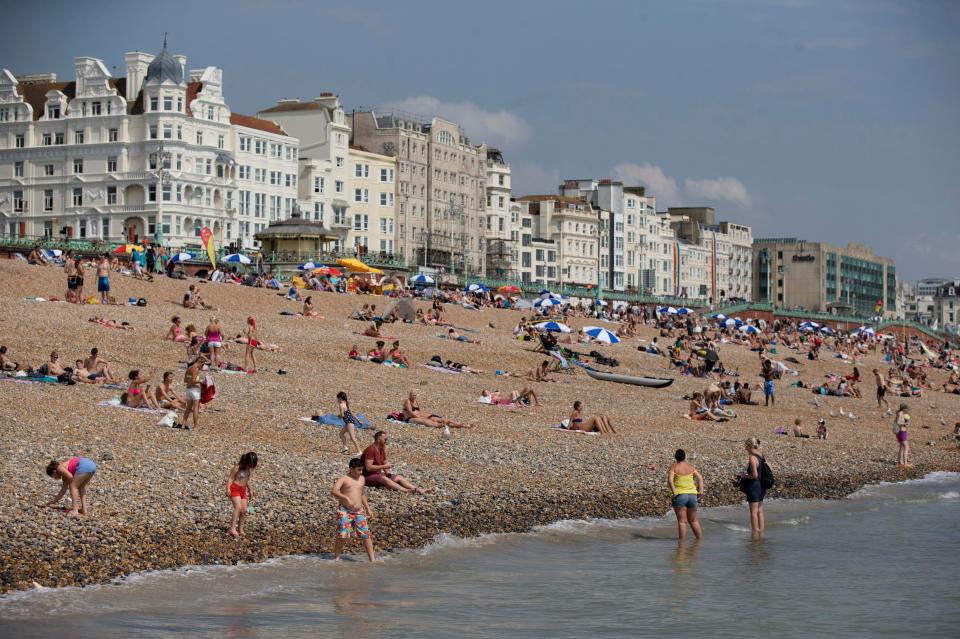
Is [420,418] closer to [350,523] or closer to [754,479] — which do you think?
[754,479]

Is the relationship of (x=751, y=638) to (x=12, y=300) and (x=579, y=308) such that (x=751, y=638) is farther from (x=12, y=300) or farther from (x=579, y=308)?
(x=579, y=308)

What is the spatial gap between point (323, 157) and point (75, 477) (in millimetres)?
69244

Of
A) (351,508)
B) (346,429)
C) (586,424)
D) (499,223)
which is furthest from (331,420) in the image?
(499,223)

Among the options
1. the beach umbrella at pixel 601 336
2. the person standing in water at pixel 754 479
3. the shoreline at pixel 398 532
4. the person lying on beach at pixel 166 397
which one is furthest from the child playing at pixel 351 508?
the beach umbrella at pixel 601 336

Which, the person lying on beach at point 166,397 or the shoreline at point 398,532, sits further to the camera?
the person lying on beach at point 166,397

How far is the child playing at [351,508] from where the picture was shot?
49.4ft

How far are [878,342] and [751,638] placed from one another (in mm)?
73282

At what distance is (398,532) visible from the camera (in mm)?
16625

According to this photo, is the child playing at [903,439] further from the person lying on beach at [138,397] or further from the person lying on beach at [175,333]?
Result: the person lying on beach at [175,333]

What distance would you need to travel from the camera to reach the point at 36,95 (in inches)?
2904

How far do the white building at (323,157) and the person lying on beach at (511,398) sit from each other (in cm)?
5352

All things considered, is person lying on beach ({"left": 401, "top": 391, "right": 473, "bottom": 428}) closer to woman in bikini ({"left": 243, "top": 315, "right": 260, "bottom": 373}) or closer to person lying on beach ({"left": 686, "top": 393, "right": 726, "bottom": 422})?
woman in bikini ({"left": 243, "top": 315, "right": 260, "bottom": 373})

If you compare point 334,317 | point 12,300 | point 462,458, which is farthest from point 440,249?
point 462,458

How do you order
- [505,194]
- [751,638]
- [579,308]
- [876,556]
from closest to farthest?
[751,638] < [876,556] < [579,308] < [505,194]
